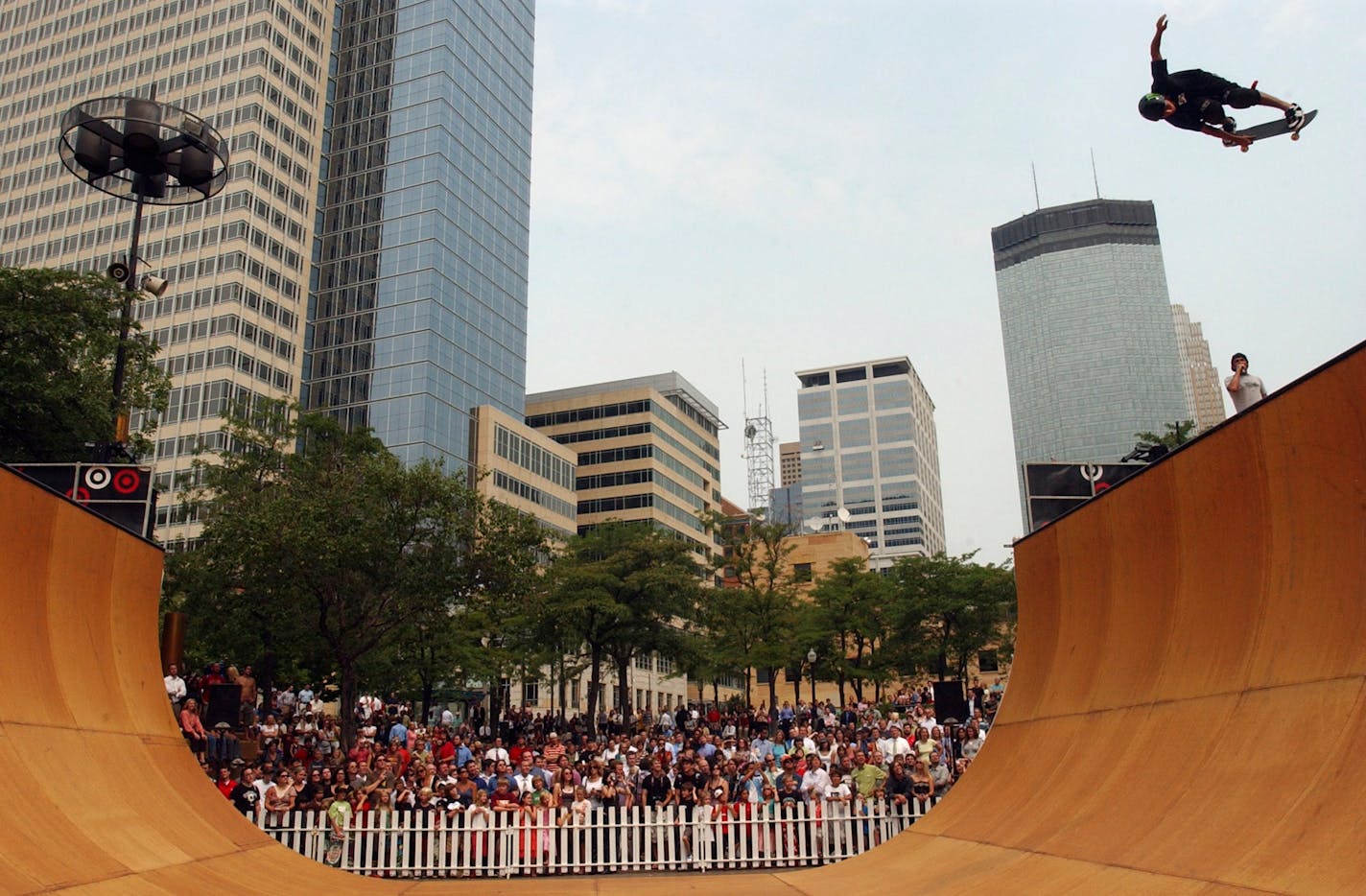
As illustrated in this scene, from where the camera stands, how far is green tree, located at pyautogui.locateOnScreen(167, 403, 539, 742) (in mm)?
23234

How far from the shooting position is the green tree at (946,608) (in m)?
43.1

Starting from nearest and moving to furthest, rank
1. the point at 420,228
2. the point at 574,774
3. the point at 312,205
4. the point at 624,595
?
1. the point at 574,774
2. the point at 624,595
3. the point at 420,228
4. the point at 312,205

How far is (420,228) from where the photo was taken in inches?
3278

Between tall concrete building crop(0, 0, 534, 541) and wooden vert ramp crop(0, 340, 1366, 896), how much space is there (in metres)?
68.2

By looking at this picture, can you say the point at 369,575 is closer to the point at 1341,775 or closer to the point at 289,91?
the point at 1341,775

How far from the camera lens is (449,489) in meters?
25.3

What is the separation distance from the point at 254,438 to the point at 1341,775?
30619 mm

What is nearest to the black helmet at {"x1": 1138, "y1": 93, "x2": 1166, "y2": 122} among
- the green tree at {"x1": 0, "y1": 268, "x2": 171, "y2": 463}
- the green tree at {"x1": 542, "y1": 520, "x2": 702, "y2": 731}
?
the green tree at {"x1": 0, "y1": 268, "x2": 171, "y2": 463}

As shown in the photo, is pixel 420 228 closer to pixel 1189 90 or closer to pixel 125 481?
pixel 125 481

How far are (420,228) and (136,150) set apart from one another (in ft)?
237

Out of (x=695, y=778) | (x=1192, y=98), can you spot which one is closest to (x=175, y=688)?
(x=695, y=778)

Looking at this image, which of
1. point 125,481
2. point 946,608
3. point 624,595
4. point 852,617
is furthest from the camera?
point 852,617

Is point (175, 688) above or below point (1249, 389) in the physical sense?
below

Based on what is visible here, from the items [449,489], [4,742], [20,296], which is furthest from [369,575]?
[4,742]
